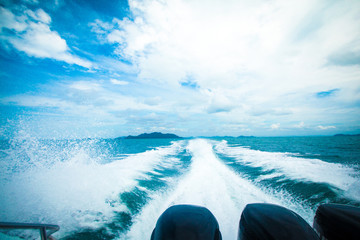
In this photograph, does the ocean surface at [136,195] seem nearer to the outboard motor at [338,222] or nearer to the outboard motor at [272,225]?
the outboard motor at [272,225]

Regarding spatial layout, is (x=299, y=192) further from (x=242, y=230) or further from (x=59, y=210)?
(x=59, y=210)

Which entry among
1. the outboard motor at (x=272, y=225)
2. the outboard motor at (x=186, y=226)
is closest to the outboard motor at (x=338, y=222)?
the outboard motor at (x=272, y=225)

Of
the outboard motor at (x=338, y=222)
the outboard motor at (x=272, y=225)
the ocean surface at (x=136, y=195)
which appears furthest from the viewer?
the ocean surface at (x=136, y=195)

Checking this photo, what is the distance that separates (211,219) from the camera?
205 centimetres

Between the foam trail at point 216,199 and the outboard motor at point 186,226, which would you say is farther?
the foam trail at point 216,199

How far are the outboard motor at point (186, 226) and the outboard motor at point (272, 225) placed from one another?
46cm

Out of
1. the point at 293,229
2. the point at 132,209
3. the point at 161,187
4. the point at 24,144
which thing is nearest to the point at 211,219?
the point at 293,229

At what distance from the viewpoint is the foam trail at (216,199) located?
3725 millimetres

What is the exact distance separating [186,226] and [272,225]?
114cm

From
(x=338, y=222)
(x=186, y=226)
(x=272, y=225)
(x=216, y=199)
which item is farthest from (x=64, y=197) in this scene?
(x=338, y=222)

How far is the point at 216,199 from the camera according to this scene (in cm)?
499

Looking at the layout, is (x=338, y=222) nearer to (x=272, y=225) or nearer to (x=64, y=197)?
(x=272, y=225)

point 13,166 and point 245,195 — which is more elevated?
point 13,166

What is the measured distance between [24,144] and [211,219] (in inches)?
719
